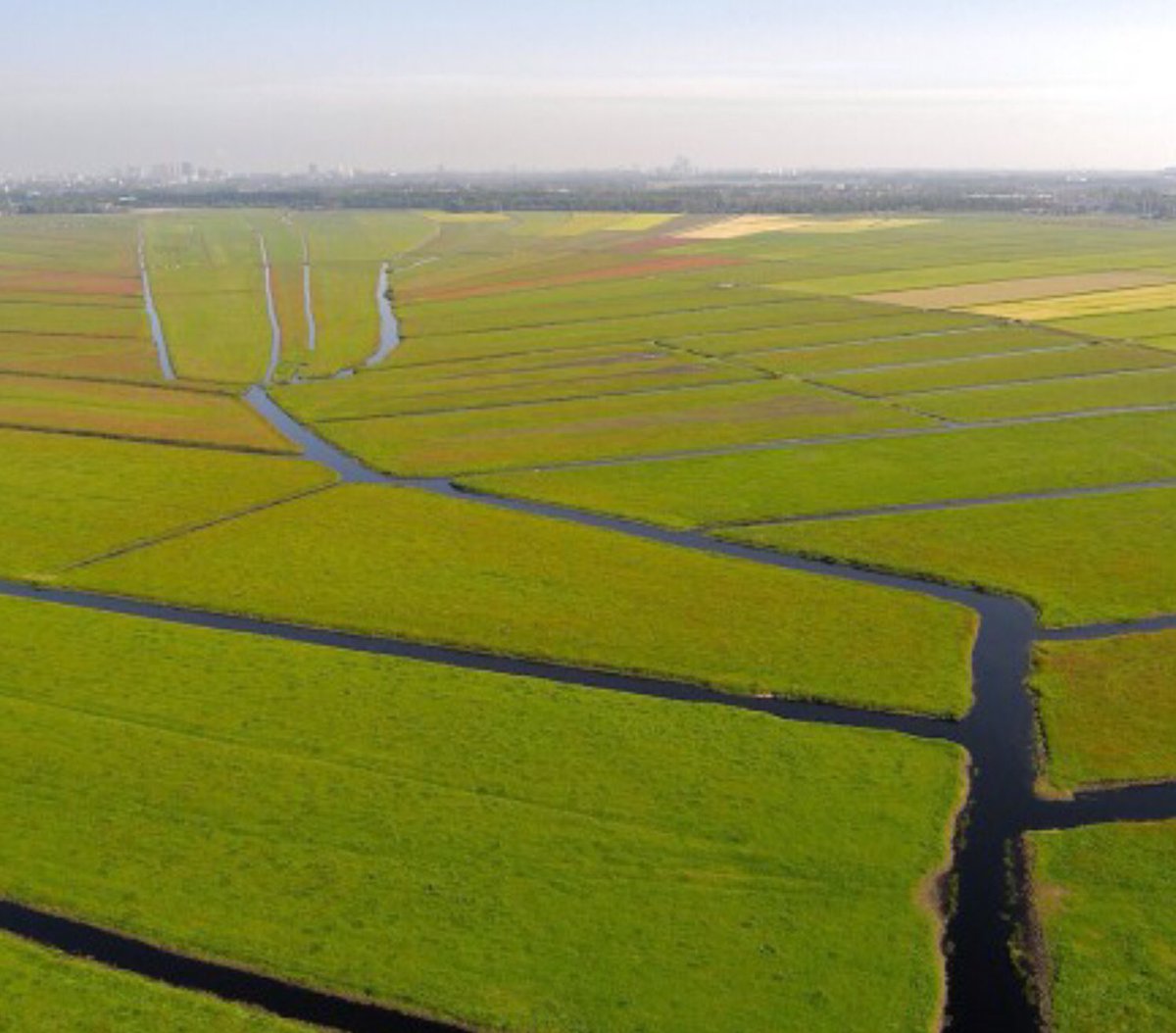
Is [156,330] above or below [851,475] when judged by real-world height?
above

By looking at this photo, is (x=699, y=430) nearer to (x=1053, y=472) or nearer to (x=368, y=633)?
(x=1053, y=472)

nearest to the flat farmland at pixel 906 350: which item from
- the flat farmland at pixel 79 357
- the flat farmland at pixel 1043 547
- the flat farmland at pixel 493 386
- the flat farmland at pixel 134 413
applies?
the flat farmland at pixel 493 386

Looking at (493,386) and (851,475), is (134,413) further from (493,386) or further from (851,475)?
(851,475)

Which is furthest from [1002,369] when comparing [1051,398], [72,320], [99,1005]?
[72,320]

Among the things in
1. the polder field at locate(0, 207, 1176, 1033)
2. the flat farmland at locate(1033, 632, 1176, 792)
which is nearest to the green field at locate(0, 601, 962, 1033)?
the polder field at locate(0, 207, 1176, 1033)

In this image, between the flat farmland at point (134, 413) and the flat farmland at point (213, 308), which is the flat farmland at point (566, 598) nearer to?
the flat farmland at point (134, 413)

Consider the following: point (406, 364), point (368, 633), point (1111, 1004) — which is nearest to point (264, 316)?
point (406, 364)
